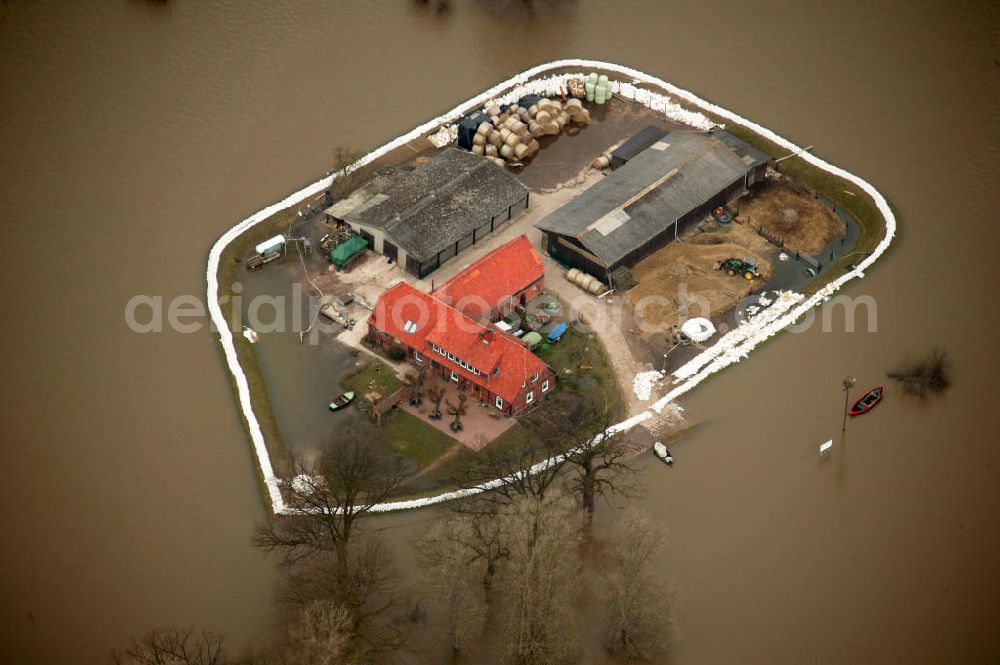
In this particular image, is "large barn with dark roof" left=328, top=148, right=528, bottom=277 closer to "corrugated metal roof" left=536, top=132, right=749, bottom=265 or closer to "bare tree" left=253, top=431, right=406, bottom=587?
"corrugated metal roof" left=536, top=132, right=749, bottom=265

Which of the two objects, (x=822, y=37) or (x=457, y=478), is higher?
(x=822, y=37)

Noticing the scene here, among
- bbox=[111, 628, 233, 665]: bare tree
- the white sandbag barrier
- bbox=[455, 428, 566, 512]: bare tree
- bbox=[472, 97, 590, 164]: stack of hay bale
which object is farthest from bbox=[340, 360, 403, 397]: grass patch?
bbox=[472, 97, 590, 164]: stack of hay bale

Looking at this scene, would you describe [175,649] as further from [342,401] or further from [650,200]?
[650,200]

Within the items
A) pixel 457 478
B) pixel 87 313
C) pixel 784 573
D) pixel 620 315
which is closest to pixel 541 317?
pixel 620 315

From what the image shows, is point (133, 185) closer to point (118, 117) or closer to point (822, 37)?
point (118, 117)

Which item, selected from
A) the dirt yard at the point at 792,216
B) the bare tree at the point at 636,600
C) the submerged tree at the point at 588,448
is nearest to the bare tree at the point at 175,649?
the bare tree at the point at 636,600

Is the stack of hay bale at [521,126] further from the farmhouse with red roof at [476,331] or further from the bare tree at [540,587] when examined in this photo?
the bare tree at [540,587]
